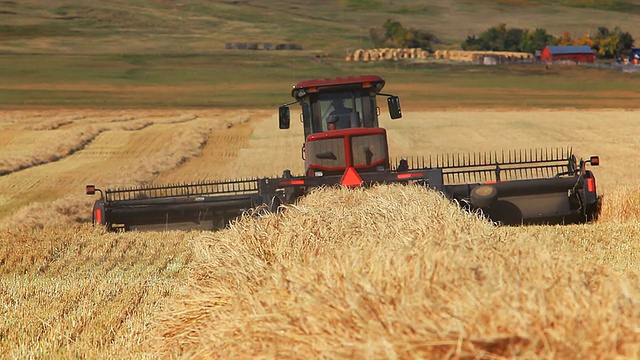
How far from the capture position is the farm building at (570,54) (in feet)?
311

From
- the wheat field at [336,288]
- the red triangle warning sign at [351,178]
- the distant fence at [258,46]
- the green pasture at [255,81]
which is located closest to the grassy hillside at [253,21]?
the distant fence at [258,46]

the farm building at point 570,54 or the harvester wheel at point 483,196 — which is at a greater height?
the harvester wheel at point 483,196

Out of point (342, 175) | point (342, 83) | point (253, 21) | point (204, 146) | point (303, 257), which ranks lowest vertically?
point (253, 21)

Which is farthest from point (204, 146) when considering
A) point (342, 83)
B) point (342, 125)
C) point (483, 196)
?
point (483, 196)

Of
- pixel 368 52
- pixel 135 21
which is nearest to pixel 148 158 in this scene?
pixel 368 52

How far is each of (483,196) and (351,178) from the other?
80.6 inches

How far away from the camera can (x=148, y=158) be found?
88.4 feet

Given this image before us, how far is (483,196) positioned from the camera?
46.0 feet

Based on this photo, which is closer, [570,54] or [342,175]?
[342,175]

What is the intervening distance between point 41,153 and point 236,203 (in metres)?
15.9

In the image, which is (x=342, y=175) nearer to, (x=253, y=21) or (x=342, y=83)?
(x=342, y=83)

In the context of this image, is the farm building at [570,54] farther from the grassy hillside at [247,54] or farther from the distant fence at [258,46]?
the distant fence at [258,46]

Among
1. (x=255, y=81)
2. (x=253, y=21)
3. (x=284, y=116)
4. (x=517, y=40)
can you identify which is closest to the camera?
(x=284, y=116)

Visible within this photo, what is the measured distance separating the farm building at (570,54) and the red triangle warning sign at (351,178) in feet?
277
